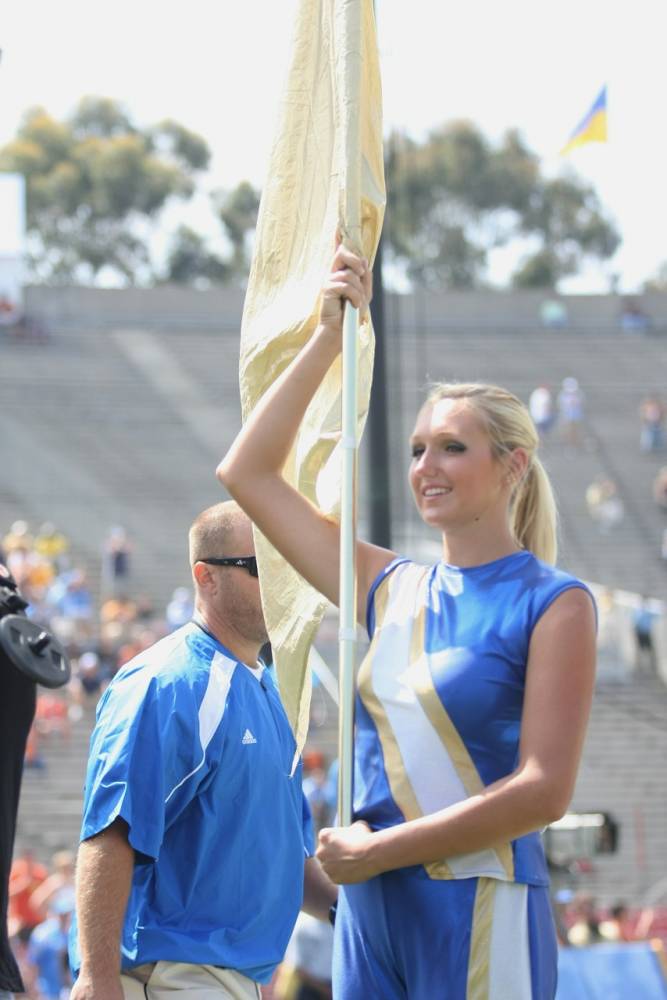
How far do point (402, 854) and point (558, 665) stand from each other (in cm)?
41

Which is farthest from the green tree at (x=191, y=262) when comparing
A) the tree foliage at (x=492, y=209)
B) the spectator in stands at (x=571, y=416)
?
the spectator in stands at (x=571, y=416)

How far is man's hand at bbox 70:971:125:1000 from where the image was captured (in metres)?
2.90

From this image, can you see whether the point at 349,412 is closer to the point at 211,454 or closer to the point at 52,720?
the point at 52,720

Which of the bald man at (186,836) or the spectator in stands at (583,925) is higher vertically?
the bald man at (186,836)

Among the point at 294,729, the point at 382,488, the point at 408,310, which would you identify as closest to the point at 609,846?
the point at 382,488

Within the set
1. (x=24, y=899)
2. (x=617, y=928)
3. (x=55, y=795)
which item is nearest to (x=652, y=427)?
(x=55, y=795)

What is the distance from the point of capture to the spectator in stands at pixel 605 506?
28922 mm

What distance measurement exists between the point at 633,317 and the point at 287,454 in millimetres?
37693

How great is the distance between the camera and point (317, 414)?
3.18 meters

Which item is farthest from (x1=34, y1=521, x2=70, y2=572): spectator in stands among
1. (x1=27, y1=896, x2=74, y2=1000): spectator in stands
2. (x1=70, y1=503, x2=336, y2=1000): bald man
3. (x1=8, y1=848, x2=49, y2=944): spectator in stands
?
(x1=70, y1=503, x2=336, y2=1000): bald man

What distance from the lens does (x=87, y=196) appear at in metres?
56.8

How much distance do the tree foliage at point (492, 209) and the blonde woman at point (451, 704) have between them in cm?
5567

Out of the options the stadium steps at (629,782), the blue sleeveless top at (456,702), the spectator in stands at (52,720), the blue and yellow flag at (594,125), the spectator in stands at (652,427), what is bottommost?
the stadium steps at (629,782)

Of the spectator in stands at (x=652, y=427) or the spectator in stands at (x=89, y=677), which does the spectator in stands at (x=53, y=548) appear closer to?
the spectator in stands at (x=89, y=677)
